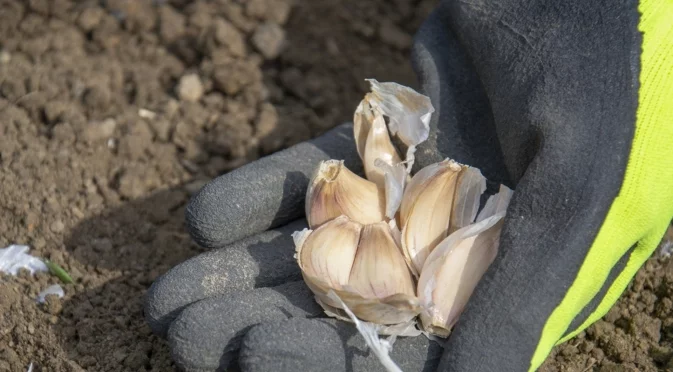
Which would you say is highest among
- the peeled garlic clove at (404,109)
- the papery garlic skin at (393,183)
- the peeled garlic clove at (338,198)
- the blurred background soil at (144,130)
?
the peeled garlic clove at (404,109)

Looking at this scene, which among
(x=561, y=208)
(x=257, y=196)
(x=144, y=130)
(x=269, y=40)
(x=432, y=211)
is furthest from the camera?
(x=269, y=40)

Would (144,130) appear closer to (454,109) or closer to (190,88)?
(190,88)

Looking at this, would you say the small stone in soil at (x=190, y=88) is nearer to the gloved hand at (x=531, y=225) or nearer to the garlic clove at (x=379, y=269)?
the gloved hand at (x=531, y=225)

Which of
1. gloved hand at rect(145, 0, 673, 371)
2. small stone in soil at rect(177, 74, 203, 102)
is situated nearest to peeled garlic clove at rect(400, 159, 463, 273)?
gloved hand at rect(145, 0, 673, 371)

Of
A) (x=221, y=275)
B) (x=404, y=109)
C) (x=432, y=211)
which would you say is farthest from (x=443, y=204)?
(x=221, y=275)

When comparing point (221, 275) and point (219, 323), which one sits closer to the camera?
point (219, 323)

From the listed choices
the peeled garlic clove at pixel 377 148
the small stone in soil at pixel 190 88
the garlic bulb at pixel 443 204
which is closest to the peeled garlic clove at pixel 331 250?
the garlic bulb at pixel 443 204

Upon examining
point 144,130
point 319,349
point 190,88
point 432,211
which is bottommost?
point 144,130

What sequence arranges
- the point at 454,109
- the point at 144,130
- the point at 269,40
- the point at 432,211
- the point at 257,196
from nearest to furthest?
the point at 432,211, the point at 257,196, the point at 454,109, the point at 144,130, the point at 269,40
